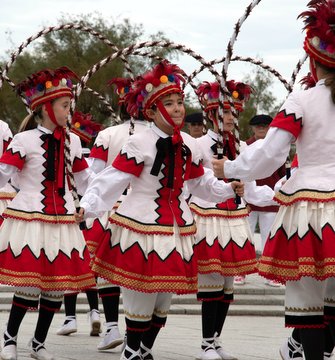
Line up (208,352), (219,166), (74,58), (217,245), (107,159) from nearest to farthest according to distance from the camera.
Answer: (219,166) < (208,352) < (217,245) < (107,159) < (74,58)

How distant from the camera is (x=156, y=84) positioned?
7.71 metres

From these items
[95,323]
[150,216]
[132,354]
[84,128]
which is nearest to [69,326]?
[95,323]

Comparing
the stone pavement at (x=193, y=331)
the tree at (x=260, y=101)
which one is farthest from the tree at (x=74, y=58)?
the stone pavement at (x=193, y=331)

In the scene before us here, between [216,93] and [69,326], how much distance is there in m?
2.42

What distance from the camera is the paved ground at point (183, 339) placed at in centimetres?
875

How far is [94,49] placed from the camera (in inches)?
1694

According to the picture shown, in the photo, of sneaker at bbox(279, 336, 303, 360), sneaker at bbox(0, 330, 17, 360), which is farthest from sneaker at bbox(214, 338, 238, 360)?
sneaker at bbox(0, 330, 17, 360)

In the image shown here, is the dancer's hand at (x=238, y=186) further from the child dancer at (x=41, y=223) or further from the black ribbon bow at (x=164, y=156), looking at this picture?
the child dancer at (x=41, y=223)

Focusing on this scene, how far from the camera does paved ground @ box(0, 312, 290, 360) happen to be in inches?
344

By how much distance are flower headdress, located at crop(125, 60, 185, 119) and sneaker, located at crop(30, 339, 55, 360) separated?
1.92 metres

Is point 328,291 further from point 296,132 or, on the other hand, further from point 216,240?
point 216,240

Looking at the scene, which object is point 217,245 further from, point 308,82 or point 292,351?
point 308,82

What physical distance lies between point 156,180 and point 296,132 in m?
1.35

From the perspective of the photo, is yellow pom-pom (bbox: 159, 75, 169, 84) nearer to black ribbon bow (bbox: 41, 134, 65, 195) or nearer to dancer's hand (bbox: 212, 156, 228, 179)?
dancer's hand (bbox: 212, 156, 228, 179)
